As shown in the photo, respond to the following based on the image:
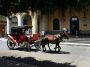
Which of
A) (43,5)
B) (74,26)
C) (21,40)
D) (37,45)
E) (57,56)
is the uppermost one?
(43,5)

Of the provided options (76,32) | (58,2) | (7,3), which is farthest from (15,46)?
(76,32)

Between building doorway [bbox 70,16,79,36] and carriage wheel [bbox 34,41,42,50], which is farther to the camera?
building doorway [bbox 70,16,79,36]

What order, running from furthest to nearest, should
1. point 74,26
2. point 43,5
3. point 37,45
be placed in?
point 74,26 < point 37,45 < point 43,5

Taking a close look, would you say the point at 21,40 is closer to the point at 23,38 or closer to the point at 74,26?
the point at 23,38

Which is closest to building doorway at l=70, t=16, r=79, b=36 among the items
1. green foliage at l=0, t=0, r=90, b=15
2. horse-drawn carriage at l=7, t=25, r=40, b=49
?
horse-drawn carriage at l=7, t=25, r=40, b=49

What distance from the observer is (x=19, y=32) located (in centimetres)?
2625

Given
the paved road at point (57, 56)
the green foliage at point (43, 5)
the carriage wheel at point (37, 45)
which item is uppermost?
the green foliage at point (43, 5)

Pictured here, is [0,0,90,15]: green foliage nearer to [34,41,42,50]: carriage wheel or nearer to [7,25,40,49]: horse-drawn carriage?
[34,41,42,50]: carriage wheel

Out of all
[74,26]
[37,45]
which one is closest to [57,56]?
[37,45]

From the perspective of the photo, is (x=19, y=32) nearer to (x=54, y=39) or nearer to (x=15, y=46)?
(x=15, y=46)

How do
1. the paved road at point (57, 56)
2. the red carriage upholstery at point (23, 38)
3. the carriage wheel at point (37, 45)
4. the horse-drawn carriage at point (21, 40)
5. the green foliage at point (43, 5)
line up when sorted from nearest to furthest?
the green foliage at point (43, 5), the paved road at point (57, 56), the carriage wheel at point (37, 45), the horse-drawn carriage at point (21, 40), the red carriage upholstery at point (23, 38)

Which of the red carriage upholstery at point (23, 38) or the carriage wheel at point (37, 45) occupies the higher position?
the red carriage upholstery at point (23, 38)

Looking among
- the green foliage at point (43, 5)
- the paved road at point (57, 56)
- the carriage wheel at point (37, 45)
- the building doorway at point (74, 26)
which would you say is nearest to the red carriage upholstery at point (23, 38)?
the carriage wheel at point (37, 45)

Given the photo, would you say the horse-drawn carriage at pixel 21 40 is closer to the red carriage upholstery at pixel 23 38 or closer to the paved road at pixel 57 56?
the red carriage upholstery at pixel 23 38
